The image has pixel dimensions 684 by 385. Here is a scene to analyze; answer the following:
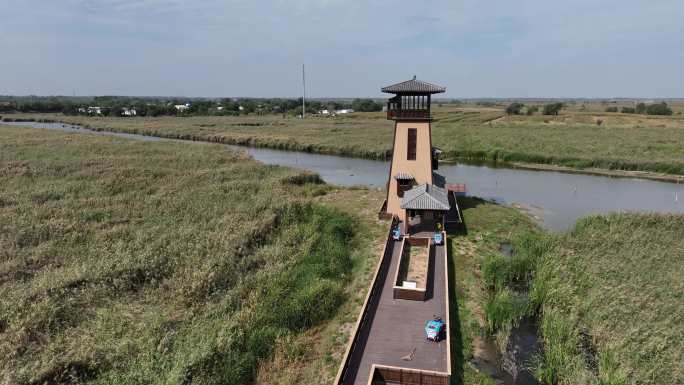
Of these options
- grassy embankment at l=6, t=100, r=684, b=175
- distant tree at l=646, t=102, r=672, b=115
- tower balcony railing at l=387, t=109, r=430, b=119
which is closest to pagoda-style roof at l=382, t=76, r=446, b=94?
tower balcony railing at l=387, t=109, r=430, b=119

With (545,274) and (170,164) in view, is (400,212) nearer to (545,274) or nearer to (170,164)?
(545,274)

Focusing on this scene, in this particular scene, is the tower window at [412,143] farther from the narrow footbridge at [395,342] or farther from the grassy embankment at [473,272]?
the narrow footbridge at [395,342]

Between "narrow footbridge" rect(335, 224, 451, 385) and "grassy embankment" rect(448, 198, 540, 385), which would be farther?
"grassy embankment" rect(448, 198, 540, 385)

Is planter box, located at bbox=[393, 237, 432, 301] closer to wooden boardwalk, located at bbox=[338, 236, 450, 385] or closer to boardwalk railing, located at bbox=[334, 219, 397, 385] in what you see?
wooden boardwalk, located at bbox=[338, 236, 450, 385]

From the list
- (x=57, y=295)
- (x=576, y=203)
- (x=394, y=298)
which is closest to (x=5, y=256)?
(x=57, y=295)

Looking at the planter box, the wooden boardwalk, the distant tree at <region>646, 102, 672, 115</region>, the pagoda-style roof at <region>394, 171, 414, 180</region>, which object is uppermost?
the distant tree at <region>646, 102, 672, 115</region>

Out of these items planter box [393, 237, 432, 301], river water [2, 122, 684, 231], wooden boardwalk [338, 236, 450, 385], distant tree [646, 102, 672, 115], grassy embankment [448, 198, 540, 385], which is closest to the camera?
wooden boardwalk [338, 236, 450, 385]

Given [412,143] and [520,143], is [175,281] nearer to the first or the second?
[412,143]

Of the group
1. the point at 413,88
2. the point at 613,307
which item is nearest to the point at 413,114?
the point at 413,88
